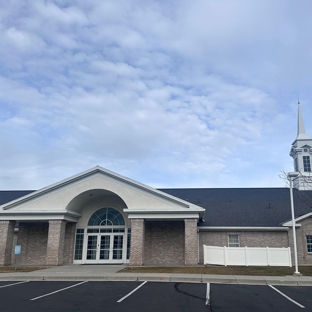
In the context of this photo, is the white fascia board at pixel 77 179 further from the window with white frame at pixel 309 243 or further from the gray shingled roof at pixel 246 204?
the window with white frame at pixel 309 243

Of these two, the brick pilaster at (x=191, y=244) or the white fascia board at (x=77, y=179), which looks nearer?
the brick pilaster at (x=191, y=244)

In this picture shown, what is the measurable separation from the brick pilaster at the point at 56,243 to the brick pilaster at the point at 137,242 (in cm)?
494

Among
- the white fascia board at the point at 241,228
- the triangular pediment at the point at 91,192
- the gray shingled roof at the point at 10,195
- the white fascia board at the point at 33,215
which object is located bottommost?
the white fascia board at the point at 241,228

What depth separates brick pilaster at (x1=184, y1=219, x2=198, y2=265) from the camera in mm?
22062

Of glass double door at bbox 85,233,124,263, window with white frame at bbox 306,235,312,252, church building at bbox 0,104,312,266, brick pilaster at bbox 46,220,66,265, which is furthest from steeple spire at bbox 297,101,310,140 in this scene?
brick pilaster at bbox 46,220,66,265

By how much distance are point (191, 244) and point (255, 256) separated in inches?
179

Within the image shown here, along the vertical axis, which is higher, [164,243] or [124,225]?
[124,225]

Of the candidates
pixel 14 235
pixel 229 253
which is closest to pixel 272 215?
pixel 229 253

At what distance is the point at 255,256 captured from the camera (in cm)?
2305

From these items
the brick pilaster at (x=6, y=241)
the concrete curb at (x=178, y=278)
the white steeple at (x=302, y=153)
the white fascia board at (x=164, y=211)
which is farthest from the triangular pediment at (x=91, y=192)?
the white steeple at (x=302, y=153)

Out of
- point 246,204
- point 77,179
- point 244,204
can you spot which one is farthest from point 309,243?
point 77,179

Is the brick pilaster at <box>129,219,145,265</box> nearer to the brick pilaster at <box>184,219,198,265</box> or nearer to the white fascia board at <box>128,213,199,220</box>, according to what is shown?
the white fascia board at <box>128,213,199,220</box>

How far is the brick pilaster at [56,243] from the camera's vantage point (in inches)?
897

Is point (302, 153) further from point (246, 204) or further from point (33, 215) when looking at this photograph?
point (33, 215)
